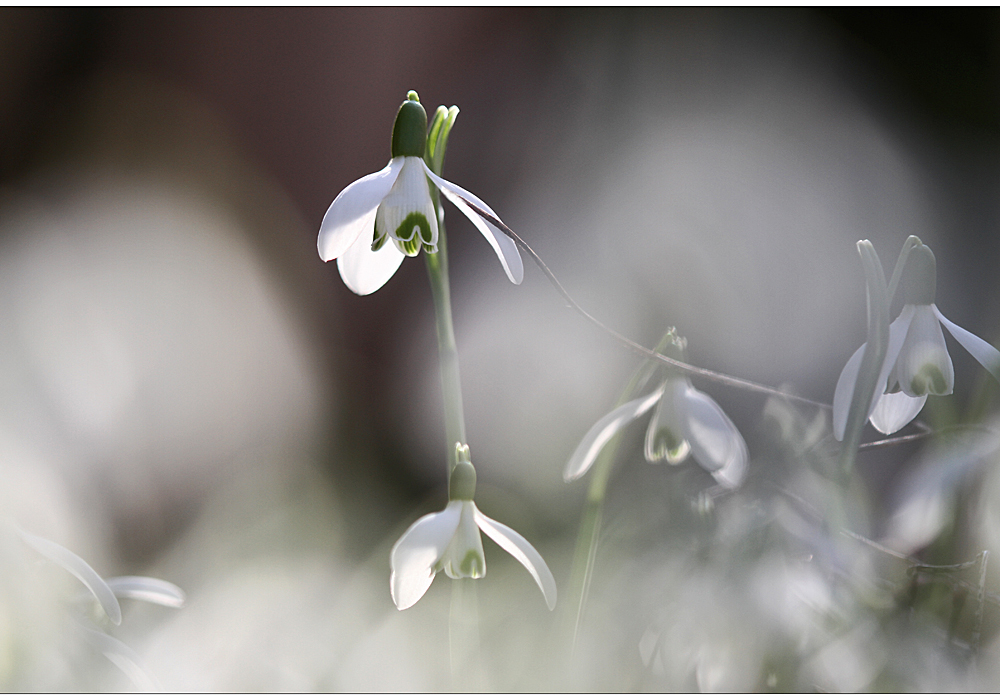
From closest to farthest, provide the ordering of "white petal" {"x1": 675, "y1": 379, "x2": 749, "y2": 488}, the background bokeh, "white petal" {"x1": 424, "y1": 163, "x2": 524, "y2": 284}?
1. "white petal" {"x1": 424, "y1": 163, "x2": 524, "y2": 284}
2. "white petal" {"x1": 675, "y1": 379, "x2": 749, "y2": 488}
3. the background bokeh

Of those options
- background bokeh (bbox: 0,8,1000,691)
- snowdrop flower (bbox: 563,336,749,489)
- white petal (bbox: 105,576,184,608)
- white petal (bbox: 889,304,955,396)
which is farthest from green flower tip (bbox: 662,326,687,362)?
background bokeh (bbox: 0,8,1000,691)

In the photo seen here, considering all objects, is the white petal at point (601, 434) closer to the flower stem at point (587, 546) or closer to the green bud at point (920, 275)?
the flower stem at point (587, 546)

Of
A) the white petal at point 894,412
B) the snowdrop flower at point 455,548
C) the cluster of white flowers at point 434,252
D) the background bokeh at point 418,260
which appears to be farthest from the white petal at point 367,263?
the background bokeh at point 418,260

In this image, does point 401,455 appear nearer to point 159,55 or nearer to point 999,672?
point 159,55

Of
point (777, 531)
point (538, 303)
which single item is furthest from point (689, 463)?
point (538, 303)

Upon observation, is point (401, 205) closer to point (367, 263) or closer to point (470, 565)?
point (367, 263)

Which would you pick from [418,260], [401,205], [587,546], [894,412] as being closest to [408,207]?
[401,205]

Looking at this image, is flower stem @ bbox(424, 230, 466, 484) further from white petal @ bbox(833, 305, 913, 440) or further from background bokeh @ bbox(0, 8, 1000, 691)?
background bokeh @ bbox(0, 8, 1000, 691)
